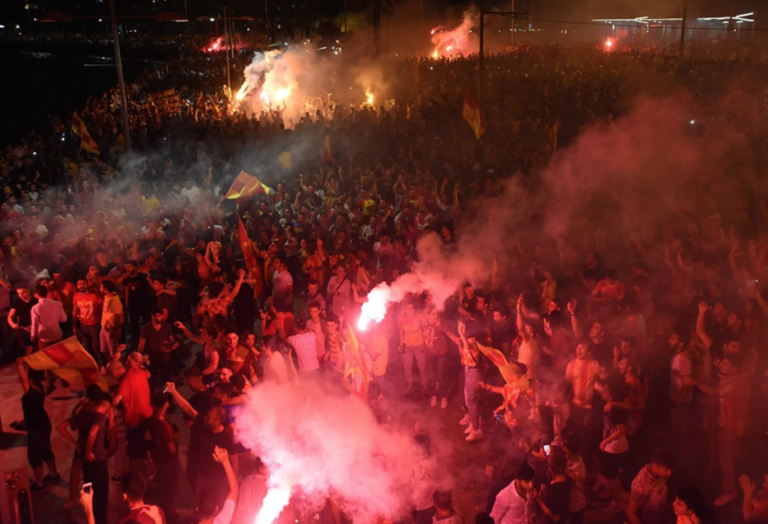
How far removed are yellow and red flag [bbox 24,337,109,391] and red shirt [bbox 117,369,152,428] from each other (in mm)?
190

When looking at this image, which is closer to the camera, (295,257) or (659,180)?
(295,257)

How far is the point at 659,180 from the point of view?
12852mm

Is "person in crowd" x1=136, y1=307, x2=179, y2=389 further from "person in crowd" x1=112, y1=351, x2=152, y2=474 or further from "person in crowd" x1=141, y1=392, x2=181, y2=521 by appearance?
"person in crowd" x1=141, y1=392, x2=181, y2=521

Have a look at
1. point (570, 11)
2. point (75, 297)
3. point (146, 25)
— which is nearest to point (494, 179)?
point (75, 297)

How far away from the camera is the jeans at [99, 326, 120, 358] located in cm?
834

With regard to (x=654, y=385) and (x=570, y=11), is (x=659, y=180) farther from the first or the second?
(x=570, y=11)

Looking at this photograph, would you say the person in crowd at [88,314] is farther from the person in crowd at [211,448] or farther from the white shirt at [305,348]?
the person in crowd at [211,448]

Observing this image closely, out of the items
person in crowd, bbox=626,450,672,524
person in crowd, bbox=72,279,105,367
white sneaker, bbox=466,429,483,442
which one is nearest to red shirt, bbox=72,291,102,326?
person in crowd, bbox=72,279,105,367

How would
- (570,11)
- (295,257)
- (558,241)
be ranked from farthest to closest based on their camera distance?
(570,11) < (295,257) < (558,241)

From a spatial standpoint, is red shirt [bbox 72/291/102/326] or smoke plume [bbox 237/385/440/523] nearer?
smoke plume [bbox 237/385/440/523]

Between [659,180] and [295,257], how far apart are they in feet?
Answer: 22.9

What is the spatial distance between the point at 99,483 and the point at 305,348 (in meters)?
2.30

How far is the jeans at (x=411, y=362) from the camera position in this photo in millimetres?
7629

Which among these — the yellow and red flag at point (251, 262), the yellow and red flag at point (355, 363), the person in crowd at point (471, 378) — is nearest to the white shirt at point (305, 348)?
the yellow and red flag at point (355, 363)
